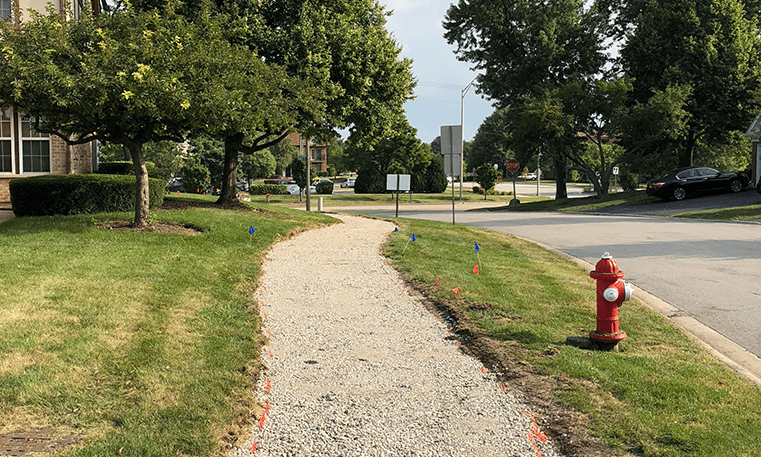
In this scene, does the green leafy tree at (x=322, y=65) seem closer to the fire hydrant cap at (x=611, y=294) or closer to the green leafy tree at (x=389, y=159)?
the fire hydrant cap at (x=611, y=294)

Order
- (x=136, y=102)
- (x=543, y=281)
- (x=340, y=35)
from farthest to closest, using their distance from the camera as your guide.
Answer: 1. (x=340, y=35)
2. (x=136, y=102)
3. (x=543, y=281)

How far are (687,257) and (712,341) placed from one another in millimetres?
6772

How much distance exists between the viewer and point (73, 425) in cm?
423

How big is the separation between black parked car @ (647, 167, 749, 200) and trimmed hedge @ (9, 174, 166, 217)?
2590 centimetres

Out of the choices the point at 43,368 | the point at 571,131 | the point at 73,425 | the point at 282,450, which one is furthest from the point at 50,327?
the point at 571,131

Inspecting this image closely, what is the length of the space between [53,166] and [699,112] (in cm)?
3278

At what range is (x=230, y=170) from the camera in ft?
70.8

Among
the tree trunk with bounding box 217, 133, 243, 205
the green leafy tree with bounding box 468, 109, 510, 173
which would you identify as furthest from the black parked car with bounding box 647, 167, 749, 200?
the green leafy tree with bounding box 468, 109, 510, 173

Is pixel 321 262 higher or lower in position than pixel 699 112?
lower

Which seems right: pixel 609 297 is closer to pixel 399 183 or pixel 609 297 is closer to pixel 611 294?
pixel 611 294

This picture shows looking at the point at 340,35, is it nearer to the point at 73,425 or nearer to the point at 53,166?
the point at 53,166

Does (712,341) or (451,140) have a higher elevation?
(451,140)

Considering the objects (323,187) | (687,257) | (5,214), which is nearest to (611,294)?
(687,257)

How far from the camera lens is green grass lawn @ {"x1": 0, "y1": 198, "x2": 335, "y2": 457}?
14.0ft
